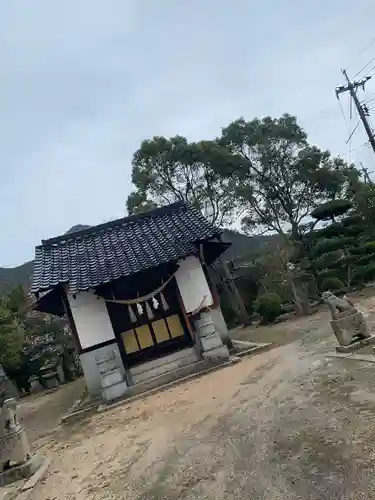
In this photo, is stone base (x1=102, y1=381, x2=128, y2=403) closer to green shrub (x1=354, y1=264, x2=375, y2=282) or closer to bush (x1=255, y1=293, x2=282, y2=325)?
bush (x1=255, y1=293, x2=282, y2=325)

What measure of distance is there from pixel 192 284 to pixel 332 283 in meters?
8.84

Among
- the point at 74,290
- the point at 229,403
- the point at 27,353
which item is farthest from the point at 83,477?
the point at 27,353

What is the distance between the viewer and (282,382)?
873 centimetres

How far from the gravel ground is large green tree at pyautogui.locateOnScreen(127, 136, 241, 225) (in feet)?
42.0

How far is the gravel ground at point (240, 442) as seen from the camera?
4555 mm

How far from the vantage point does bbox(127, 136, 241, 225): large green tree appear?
71.9 ft

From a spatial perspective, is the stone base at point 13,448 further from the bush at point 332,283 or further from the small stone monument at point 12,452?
the bush at point 332,283

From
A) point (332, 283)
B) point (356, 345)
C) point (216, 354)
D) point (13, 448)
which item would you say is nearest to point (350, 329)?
point (356, 345)

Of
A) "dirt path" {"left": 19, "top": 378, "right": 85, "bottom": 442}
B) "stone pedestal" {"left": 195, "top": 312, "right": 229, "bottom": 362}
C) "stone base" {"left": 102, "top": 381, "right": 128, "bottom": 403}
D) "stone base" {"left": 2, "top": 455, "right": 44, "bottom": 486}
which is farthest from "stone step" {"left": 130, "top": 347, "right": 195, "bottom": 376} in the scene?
"stone base" {"left": 2, "top": 455, "right": 44, "bottom": 486}

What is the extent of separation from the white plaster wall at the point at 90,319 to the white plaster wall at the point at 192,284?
2.59m

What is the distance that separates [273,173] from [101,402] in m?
15.0

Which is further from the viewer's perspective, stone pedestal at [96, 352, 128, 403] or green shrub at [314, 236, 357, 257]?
green shrub at [314, 236, 357, 257]

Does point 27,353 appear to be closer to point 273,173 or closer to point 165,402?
point 165,402

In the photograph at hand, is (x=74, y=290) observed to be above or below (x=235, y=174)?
below
